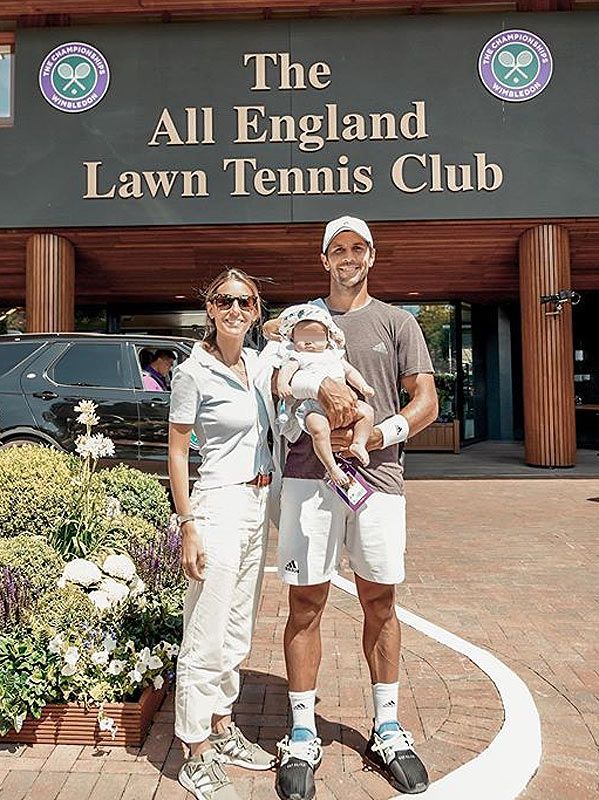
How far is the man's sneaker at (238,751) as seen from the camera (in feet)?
7.97

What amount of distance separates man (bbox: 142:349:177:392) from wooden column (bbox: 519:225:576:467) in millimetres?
6682

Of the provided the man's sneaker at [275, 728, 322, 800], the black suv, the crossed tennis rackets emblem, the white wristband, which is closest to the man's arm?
the white wristband

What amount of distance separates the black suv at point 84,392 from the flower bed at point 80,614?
2.80m

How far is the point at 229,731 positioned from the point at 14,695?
2.74 ft

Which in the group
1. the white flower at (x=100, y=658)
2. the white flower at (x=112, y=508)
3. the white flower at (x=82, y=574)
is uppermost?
the white flower at (x=112, y=508)

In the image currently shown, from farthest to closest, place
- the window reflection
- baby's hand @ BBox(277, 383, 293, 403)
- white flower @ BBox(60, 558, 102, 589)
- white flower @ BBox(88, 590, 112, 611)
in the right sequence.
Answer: the window reflection < white flower @ BBox(60, 558, 102, 589) < white flower @ BBox(88, 590, 112, 611) < baby's hand @ BBox(277, 383, 293, 403)

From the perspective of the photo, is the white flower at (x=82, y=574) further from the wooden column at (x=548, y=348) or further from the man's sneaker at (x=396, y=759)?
the wooden column at (x=548, y=348)

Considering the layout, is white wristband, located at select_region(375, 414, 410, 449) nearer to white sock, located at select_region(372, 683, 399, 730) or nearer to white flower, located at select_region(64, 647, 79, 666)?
white sock, located at select_region(372, 683, 399, 730)

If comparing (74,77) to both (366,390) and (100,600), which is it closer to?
(100,600)

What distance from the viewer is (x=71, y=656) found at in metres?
2.59

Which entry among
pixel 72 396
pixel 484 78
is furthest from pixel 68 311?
pixel 484 78

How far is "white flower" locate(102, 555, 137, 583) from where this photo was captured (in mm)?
3141

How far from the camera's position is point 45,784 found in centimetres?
229

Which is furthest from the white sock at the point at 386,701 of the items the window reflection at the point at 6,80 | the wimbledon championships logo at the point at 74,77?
the window reflection at the point at 6,80
